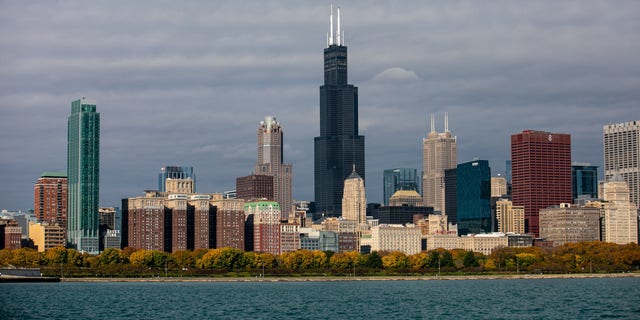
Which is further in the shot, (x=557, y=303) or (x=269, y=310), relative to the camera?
(x=557, y=303)

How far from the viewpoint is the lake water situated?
384 feet

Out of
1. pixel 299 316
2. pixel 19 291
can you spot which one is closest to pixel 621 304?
pixel 299 316

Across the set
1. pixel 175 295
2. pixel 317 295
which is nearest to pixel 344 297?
pixel 317 295

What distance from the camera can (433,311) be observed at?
123 metres

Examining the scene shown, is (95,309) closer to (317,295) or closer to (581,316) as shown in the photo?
(317,295)

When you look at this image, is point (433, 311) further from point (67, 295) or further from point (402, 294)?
point (67, 295)

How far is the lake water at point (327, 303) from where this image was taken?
117 m

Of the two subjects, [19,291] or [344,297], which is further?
[19,291]

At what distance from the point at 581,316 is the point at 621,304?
18.0m

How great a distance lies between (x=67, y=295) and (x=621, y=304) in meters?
72.8

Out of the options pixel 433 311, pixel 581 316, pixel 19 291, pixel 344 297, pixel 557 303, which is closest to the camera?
pixel 581 316

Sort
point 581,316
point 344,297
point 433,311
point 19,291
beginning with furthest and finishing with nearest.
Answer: point 19,291, point 344,297, point 433,311, point 581,316

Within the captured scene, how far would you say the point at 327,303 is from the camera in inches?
5512

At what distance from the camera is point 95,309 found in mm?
128250
